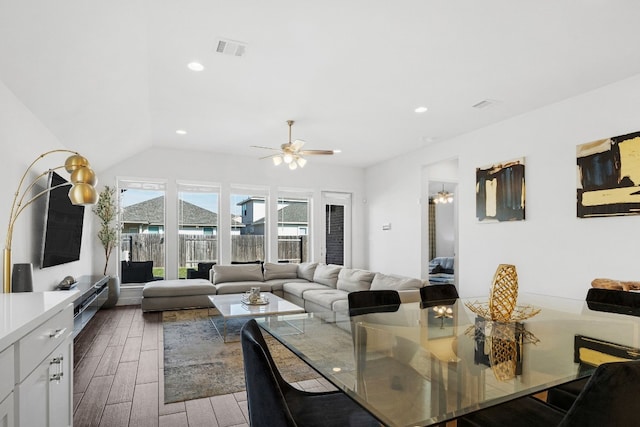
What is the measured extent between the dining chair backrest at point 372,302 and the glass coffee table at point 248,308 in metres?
1.79

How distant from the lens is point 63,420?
1.91 m

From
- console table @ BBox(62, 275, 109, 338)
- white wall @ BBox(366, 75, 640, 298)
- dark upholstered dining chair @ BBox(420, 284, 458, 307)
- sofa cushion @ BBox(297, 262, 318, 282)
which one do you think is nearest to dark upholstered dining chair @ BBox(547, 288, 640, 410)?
dark upholstered dining chair @ BBox(420, 284, 458, 307)

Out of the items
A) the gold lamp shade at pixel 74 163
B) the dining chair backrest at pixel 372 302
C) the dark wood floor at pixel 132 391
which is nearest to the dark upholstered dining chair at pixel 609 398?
the dining chair backrest at pixel 372 302

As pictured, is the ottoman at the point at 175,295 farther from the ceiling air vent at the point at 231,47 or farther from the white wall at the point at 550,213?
the white wall at the point at 550,213

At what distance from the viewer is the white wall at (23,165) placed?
280cm

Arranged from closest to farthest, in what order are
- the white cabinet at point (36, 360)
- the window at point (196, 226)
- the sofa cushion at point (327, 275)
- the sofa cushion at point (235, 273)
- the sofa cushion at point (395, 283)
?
the white cabinet at point (36, 360)
the sofa cushion at point (395, 283)
the sofa cushion at point (327, 275)
the sofa cushion at point (235, 273)
the window at point (196, 226)

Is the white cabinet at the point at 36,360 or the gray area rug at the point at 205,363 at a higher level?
the white cabinet at the point at 36,360

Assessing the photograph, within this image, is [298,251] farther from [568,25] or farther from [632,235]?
[568,25]

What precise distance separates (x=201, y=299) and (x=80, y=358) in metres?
2.48

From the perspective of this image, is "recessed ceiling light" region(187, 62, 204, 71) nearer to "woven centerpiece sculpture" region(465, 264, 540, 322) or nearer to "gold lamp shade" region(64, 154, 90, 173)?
"gold lamp shade" region(64, 154, 90, 173)

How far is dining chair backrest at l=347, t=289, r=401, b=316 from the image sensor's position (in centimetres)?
261

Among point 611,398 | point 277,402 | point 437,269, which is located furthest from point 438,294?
point 437,269

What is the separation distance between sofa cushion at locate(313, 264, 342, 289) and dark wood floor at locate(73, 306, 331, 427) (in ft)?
8.96

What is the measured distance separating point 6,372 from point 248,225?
6579 mm
